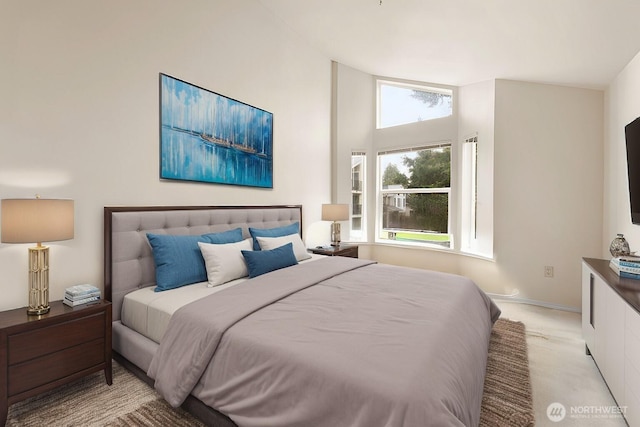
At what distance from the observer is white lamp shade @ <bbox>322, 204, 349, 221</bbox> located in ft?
13.8

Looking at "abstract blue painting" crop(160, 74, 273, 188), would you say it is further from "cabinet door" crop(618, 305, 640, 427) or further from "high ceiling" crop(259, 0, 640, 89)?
"cabinet door" crop(618, 305, 640, 427)

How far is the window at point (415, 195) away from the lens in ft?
14.8

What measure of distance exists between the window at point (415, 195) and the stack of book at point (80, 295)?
3.92 m

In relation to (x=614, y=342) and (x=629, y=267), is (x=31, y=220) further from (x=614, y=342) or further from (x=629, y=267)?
(x=629, y=267)

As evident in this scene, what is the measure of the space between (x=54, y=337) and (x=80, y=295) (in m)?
0.26

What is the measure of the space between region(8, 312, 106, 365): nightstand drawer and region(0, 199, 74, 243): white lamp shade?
0.50 meters

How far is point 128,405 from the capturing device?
1771 millimetres

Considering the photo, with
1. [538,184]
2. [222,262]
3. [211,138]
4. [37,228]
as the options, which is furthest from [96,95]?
[538,184]

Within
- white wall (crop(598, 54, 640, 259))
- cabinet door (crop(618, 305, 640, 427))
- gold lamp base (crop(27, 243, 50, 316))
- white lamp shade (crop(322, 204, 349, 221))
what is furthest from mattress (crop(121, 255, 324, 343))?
white wall (crop(598, 54, 640, 259))

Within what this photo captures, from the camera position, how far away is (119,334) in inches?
83.8

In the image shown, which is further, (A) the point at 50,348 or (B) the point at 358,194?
(B) the point at 358,194

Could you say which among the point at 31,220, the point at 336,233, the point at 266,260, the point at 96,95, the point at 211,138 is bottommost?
the point at 266,260

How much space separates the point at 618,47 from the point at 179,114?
3608 millimetres

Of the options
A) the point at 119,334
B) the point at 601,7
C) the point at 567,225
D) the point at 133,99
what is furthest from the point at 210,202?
the point at 567,225
